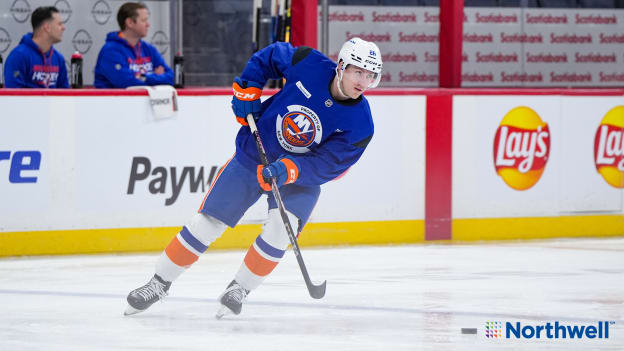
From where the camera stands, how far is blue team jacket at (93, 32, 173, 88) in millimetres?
6664

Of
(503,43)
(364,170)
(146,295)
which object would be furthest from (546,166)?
(146,295)

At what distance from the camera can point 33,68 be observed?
654 cm

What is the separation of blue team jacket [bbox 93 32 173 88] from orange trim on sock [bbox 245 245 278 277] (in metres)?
2.45

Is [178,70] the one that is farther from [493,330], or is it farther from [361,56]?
[493,330]

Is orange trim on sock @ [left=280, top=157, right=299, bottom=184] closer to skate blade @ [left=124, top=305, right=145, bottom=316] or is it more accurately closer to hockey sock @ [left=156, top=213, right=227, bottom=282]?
hockey sock @ [left=156, top=213, right=227, bottom=282]

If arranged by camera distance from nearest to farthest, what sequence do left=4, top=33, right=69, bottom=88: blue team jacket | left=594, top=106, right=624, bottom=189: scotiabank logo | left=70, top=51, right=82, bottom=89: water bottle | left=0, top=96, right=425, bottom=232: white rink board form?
left=0, top=96, right=425, bottom=232: white rink board, left=4, top=33, right=69, bottom=88: blue team jacket, left=70, top=51, right=82, bottom=89: water bottle, left=594, top=106, right=624, bottom=189: scotiabank logo

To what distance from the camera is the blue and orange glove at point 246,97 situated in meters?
4.52

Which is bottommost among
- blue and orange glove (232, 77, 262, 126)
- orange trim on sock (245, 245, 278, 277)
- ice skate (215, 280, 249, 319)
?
ice skate (215, 280, 249, 319)

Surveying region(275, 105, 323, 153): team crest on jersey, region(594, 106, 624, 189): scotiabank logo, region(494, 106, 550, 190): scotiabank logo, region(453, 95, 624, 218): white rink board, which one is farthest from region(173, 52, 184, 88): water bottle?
region(275, 105, 323, 153): team crest on jersey

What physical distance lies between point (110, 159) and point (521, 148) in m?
2.64

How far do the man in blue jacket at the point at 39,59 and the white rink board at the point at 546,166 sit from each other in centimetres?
246

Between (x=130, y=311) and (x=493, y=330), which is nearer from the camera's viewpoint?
(x=493, y=330)

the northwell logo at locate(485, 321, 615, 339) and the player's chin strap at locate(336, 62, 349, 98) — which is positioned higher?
the player's chin strap at locate(336, 62, 349, 98)

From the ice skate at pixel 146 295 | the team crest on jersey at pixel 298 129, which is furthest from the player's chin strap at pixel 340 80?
the ice skate at pixel 146 295
